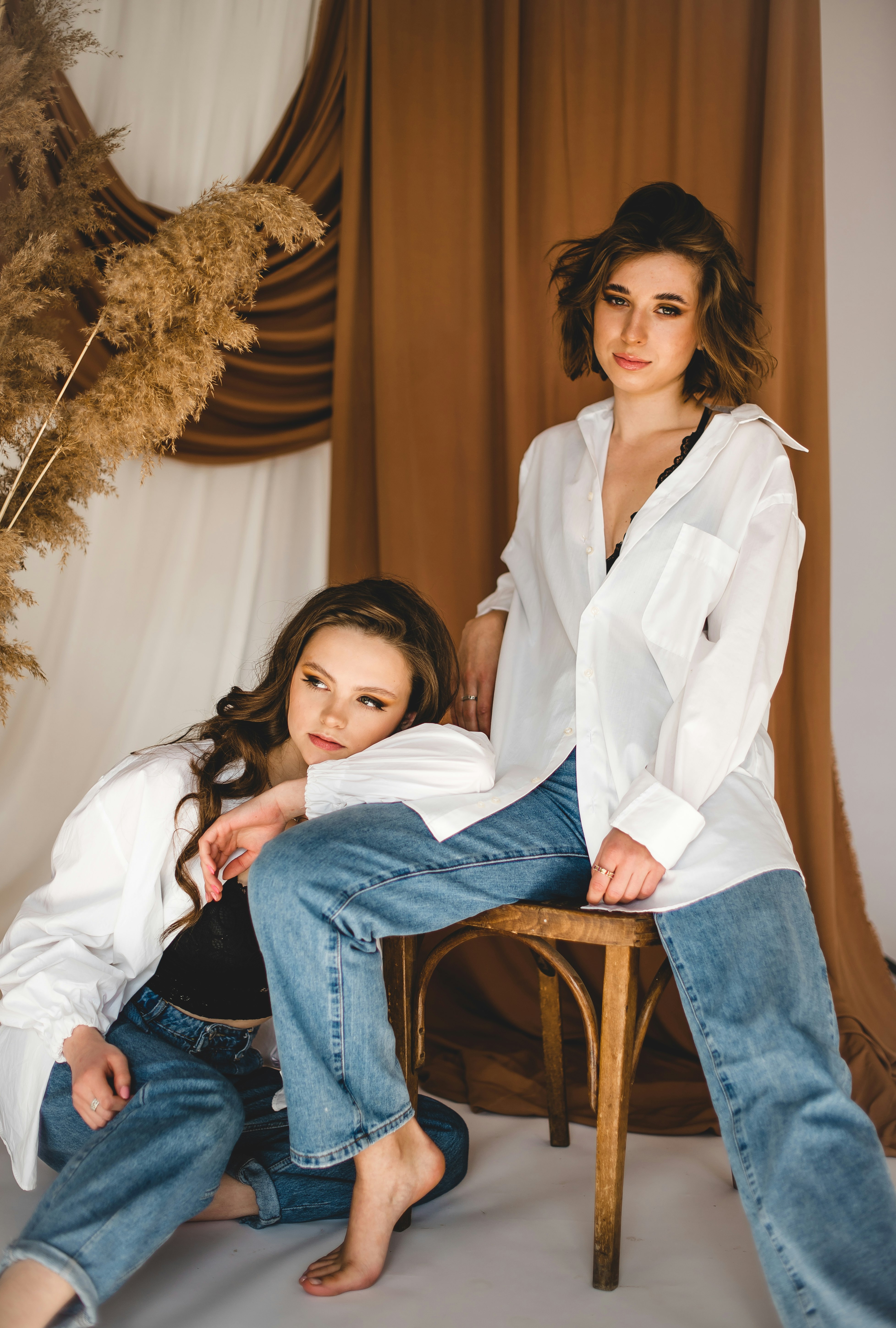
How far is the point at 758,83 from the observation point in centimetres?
241

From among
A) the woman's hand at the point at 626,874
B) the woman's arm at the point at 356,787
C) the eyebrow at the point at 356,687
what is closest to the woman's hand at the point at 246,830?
the woman's arm at the point at 356,787

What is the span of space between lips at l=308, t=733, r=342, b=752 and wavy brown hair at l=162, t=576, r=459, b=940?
0.37 feet

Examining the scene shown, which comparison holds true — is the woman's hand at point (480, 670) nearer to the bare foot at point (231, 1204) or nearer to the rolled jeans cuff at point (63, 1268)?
the bare foot at point (231, 1204)

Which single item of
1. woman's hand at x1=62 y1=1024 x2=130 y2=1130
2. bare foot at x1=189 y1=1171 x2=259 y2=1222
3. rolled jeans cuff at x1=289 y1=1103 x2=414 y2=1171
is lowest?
bare foot at x1=189 y1=1171 x2=259 y2=1222

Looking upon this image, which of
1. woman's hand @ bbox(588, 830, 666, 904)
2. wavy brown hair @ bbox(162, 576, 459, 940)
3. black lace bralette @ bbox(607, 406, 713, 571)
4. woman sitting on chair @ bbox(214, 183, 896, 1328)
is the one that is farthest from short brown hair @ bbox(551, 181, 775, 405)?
woman's hand @ bbox(588, 830, 666, 904)

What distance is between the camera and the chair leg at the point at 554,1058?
1923 millimetres

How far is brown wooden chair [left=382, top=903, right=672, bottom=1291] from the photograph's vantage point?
1.46 metres

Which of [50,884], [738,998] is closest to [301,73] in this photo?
[50,884]

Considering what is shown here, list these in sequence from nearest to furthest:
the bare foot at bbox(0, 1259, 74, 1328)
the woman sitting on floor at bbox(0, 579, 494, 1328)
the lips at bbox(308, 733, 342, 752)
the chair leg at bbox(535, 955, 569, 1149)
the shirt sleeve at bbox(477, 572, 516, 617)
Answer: the bare foot at bbox(0, 1259, 74, 1328)
the woman sitting on floor at bbox(0, 579, 494, 1328)
the lips at bbox(308, 733, 342, 752)
the chair leg at bbox(535, 955, 569, 1149)
the shirt sleeve at bbox(477, 572, 516, 617)

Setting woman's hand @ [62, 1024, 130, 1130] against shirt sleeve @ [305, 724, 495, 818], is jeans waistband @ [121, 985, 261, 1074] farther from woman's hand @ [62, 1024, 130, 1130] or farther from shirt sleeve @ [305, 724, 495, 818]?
shirt sleeve @ [305, 724, 495, 818]

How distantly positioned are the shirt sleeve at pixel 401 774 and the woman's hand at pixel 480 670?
0.33 metres

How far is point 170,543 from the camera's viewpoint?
2906 mm

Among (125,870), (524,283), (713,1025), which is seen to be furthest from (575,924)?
(524,283)

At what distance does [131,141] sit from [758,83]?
65.3 inches
